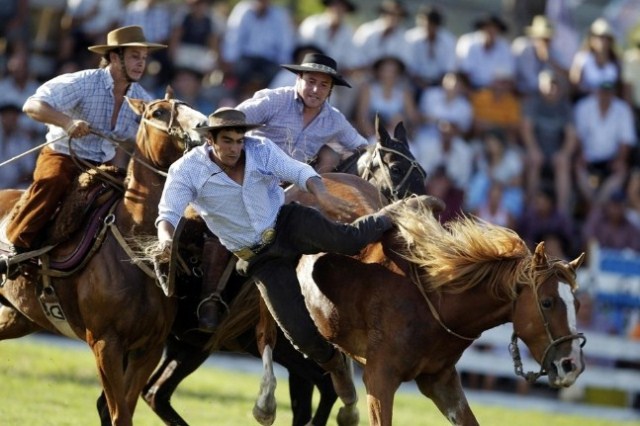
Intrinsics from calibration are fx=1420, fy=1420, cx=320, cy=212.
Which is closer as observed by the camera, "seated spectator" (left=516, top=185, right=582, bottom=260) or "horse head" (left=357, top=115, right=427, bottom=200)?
"horse head" (left=357, top=115, right=427, bottom=200)

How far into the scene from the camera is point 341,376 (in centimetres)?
815

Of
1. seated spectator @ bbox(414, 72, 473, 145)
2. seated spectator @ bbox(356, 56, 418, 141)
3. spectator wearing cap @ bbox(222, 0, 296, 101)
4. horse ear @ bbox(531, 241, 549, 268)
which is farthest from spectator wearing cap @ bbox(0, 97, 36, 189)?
horse ear @ bbox(531, 241, 549, 268)

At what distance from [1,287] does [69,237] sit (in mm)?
890

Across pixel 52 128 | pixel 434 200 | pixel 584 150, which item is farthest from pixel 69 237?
pixel 584 150

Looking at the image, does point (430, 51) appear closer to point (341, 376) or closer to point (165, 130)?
point (165, 130)

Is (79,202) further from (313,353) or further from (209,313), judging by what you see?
(313,353)

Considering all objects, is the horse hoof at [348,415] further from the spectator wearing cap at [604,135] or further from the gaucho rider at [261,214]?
the spectator wearing cap at [604,135]

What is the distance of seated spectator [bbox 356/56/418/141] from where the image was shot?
48.4 ft

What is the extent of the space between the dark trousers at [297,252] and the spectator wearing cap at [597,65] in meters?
8.97

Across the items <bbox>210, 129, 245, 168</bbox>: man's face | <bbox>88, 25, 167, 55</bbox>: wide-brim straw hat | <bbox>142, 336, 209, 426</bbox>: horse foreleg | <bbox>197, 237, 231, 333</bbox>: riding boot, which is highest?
<bbox>88, 25, 167, 55</bbox>: wide-brim straw hat

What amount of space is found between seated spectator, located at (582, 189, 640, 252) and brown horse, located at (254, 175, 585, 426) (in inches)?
305

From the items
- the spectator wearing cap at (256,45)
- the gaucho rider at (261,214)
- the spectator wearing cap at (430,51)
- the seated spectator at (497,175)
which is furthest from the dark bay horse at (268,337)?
the spectator wearing cap at (430,51)

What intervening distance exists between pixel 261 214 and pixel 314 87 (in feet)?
4.19

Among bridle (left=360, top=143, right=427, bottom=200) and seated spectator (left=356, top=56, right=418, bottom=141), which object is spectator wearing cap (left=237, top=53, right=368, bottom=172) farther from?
seated spectator (left=356, top=56, right=418, bottom=141)
